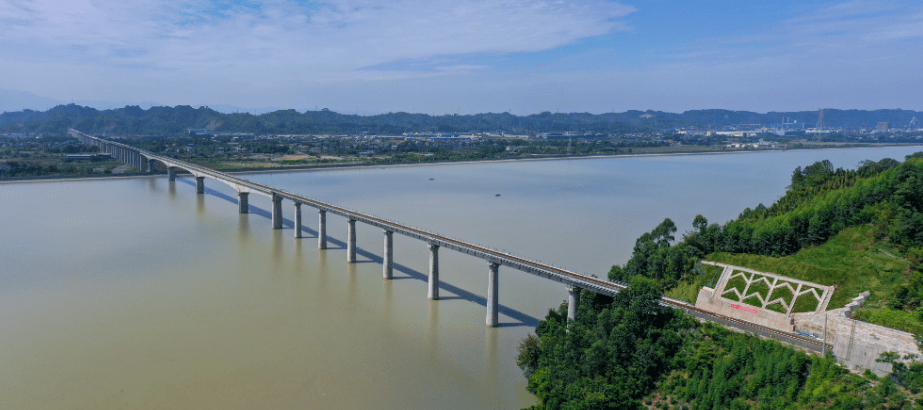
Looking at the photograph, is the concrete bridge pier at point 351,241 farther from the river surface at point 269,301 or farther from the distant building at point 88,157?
the distant building at point 88,157

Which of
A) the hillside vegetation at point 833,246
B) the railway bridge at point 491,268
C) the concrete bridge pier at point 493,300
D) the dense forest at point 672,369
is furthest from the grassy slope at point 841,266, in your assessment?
the concrete bridge pier at point 493,300

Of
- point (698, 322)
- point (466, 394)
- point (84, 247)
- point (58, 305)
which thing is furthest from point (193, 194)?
point (698, 322)

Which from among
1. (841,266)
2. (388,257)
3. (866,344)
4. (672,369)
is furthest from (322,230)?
(866,344)

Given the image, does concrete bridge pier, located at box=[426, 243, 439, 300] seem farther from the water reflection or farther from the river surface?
the river surface

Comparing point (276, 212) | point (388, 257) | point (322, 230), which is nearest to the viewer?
point (388, 257)

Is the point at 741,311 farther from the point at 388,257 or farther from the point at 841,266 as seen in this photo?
the point at 388,257

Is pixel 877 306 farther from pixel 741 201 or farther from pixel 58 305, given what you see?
pixel 741 201
